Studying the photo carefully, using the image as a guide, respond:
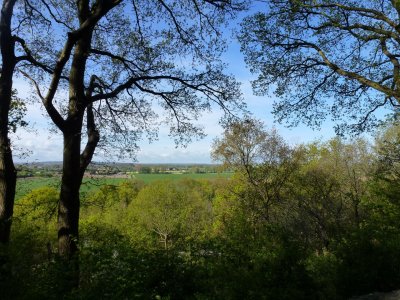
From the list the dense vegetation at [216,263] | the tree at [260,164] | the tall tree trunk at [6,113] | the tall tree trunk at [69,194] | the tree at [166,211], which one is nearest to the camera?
the dense vegetation at [216,263]

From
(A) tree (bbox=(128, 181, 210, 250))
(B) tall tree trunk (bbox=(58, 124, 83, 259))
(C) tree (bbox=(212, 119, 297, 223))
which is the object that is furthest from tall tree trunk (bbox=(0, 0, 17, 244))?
(A) tree (bbox=(128, 181, 210, 250))

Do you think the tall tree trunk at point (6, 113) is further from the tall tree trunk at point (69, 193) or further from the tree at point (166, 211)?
the tree at point (166, 211)

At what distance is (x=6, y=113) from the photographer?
7.11m

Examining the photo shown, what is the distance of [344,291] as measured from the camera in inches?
290

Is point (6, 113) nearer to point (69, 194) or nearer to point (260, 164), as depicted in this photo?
point (69, 194)

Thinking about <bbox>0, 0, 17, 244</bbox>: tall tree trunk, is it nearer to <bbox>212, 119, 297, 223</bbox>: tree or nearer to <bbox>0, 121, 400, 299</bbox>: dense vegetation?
<bbox>0, 121, 400, 299</bbox>: dense vegetation

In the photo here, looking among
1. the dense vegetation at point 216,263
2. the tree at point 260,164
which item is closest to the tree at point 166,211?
the tree at point 260,164

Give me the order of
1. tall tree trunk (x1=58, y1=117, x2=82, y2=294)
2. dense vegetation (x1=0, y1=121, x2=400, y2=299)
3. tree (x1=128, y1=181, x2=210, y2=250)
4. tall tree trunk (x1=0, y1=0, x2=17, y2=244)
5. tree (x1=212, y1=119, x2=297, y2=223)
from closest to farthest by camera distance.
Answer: dense vegetation (x1=0, y1=121, x2=400, y2=299), tall tree trunk (x1=58, y1=117, x2=82, y2=294), tall tree trunk (x1=0, y1=0, x2=17, y2=244), tree (x1=212, y1=119, x2=297, y2=223), tree (x1=128, y1=181, x2=210, y2=250)

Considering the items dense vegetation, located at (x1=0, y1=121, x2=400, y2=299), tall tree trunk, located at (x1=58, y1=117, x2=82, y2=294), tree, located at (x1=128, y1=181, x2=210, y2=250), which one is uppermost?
tall tree trunk, located at (x1=58, y1=117, x2=82, y2=294)

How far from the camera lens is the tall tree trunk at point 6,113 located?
6.92 m

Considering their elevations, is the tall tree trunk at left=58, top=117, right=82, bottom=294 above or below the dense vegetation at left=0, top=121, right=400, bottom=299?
A: above

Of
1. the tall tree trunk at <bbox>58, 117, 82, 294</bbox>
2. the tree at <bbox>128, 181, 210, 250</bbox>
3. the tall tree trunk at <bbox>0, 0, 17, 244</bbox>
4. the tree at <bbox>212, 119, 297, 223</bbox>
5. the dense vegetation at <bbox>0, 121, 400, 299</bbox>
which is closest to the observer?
the dense vegetation at <bbox>0, 121, 400, 299</bbox>

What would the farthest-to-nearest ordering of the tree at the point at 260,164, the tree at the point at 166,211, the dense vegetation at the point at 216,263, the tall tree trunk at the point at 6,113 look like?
the tree at the point at 166,211 < the tree at the point at 260,164 < the tall tree trunk at the point at 6,113 < the dense vegetation at the point at 216,263

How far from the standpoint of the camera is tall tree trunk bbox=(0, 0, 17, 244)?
692cm
